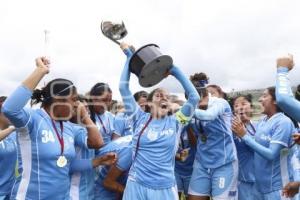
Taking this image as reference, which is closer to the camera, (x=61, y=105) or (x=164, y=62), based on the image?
(x=61, y=105)

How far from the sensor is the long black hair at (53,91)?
4.18 m

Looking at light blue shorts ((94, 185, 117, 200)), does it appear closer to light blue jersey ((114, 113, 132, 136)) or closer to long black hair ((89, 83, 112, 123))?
light blue jersey ((114, 113, 132, 136))

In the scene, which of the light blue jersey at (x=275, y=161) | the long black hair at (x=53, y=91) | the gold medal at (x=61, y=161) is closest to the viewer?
the gold medal at (x=61, y=161)

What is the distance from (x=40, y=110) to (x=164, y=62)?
1.47m

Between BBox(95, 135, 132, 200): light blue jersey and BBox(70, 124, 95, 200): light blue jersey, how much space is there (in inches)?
13.4

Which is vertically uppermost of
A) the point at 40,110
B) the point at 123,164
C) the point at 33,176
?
the point at 40,110

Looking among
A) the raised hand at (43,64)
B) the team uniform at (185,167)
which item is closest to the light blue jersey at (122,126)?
the team uniform at (185,167)

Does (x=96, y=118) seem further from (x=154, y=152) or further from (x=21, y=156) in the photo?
(x=21, y=156)

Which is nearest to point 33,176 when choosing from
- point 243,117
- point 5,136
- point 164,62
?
point 5,136

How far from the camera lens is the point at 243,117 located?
262 inches

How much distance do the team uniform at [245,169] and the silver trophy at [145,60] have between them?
7.24ft

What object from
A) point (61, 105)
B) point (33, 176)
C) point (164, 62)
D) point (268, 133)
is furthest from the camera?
point (268, 133)

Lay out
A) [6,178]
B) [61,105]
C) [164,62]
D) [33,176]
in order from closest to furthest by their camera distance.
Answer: [33,176], [61,105], [164,62], [6,178]

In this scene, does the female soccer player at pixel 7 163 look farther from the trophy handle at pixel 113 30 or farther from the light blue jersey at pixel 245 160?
the light blue jersey at pixel 245 160
